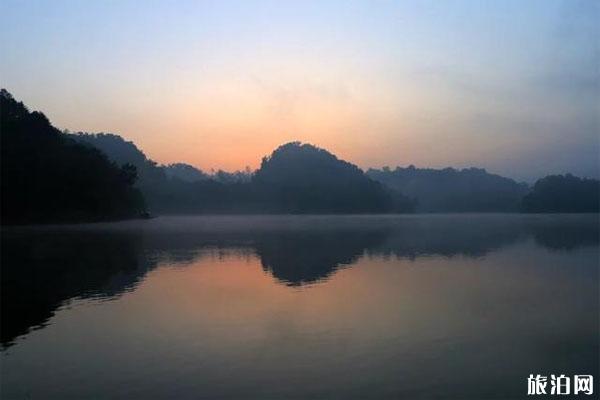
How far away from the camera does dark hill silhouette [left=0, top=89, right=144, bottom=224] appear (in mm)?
53438

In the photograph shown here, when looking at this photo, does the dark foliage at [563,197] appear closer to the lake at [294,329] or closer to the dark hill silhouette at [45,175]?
the dark hill silhouette at [45,175]

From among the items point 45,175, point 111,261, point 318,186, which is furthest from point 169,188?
point 111,261

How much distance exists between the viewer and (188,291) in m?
17.2

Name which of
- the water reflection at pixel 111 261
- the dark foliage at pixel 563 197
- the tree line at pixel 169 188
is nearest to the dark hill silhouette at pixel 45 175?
the tree line at pixel 169 188

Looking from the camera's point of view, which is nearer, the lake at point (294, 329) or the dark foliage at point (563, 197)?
the lake at point (294, 329)

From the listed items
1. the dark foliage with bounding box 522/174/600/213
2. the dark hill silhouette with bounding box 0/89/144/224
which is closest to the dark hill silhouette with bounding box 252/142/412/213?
the dark foliage with bounding box 522/174/600/213

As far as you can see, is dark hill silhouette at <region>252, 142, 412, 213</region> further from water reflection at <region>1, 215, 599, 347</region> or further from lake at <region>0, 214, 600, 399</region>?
lake at <region>0, 214, 600, 399</region>

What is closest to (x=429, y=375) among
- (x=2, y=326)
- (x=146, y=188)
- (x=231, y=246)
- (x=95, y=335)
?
(x=95, y=335)

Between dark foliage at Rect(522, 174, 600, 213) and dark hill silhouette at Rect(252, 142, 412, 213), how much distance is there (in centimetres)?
3145

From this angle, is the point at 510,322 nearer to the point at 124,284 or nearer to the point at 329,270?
the point at 329,270

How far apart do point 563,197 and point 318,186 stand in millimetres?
53998

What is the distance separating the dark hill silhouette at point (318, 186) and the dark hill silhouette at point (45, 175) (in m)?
71.9

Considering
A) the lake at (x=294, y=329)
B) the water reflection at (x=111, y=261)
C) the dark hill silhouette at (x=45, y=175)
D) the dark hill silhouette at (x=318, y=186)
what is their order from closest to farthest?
the lake at (x=294, y=329)
the water reflection at (x=111, y=261)
the dark hill silhouette at (x=45, y=175)
the dark hill silhouette at (x=318, y=186)

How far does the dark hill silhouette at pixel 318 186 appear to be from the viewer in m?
139
